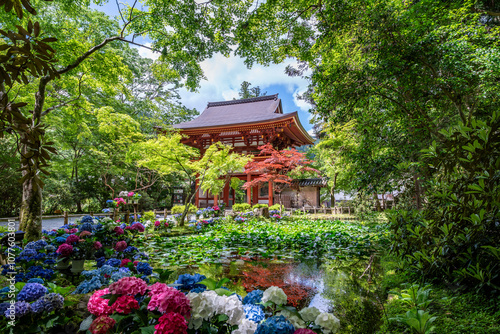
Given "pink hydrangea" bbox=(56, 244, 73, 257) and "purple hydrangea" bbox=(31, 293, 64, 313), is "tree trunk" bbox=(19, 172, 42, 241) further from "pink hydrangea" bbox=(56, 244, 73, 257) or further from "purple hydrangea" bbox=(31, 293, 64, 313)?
"purple hydrangea" bbox=(31, 293, 64, 313)

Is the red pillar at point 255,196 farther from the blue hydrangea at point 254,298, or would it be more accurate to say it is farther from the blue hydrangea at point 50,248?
the blue hydrangea at point 254,298

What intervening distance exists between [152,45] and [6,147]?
9085 mm

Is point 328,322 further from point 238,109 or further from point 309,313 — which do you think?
point 238,109

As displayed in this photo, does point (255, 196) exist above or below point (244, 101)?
below

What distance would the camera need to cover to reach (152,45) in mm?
5465

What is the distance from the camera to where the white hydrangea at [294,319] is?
1.10 meters

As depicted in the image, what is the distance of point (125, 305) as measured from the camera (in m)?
1.14

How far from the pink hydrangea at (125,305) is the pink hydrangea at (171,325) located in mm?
269

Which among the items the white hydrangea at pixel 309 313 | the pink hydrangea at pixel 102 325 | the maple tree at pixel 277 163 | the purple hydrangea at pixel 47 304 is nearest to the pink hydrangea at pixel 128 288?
the pink hydrangea at pixel 102 325

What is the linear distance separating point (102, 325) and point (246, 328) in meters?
0.64

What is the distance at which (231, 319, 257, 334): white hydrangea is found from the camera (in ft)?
3.41

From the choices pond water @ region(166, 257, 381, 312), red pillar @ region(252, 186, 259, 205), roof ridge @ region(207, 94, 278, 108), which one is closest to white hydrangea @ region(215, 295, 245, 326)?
pond water @ region(166, 257, 381, 312)

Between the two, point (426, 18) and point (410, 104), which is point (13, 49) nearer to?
point (410, 104)

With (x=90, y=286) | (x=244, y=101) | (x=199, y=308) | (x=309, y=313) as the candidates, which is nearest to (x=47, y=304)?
(x=90, y=286)
